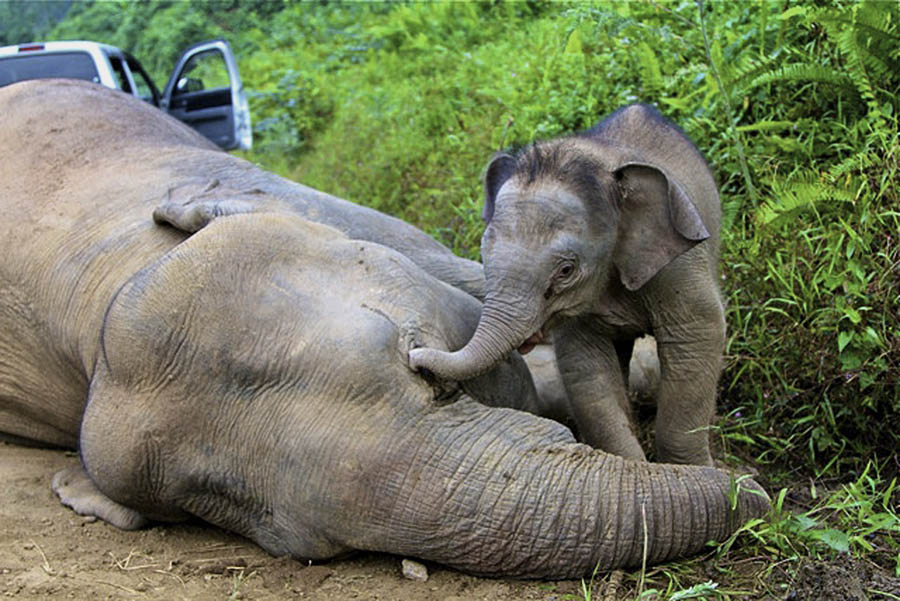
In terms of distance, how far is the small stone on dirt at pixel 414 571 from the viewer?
3.12 m

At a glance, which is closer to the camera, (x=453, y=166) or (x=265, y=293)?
(x=265, y=293)

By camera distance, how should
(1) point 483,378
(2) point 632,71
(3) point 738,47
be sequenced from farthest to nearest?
(2) point 632,71, (3) point 738,47, (1) point 483,378

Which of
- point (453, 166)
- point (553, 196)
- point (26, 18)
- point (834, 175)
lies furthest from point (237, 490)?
point (26, 18)

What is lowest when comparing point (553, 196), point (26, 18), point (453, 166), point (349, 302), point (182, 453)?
point (26, 18)

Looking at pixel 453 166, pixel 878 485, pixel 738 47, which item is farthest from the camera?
pixel 453 166

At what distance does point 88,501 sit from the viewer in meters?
3.82

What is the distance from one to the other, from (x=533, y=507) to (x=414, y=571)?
39 cm

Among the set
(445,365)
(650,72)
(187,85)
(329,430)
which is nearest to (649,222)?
(445,365)

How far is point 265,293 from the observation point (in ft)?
11.0

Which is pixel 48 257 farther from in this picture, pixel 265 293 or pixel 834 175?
pixel 834 175

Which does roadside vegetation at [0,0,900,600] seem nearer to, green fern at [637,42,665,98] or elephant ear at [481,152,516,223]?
green fern at [637,42,665,98]

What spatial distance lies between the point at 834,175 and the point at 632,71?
1929 mm

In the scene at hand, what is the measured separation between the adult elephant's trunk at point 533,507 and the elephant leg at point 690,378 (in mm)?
630

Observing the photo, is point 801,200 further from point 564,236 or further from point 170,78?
point 170,78
